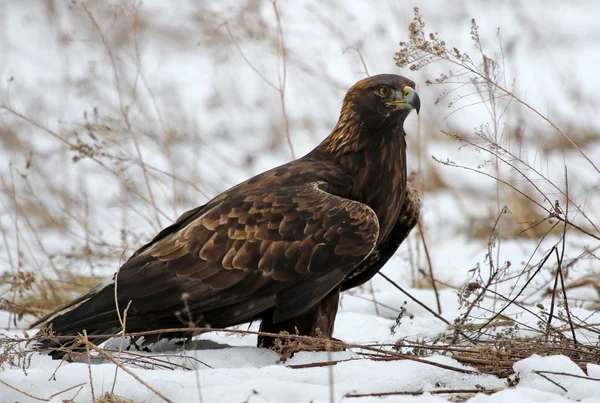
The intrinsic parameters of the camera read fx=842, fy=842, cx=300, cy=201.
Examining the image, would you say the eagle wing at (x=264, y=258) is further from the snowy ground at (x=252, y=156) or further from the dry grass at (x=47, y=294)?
the dry grass at (x=47, y=294)

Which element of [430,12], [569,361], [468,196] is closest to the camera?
[569,361]

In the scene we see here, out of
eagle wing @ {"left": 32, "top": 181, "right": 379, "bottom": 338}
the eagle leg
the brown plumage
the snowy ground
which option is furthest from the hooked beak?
the eagle leg

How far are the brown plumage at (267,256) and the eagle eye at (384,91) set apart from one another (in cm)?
2

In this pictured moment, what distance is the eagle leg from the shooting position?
4.20m

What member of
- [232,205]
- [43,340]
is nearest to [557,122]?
[232,205]

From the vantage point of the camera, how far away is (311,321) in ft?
13.8

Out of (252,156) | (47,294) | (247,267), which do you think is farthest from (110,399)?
(252,156)

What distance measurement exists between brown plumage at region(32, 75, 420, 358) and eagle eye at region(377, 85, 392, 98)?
0.06 ft

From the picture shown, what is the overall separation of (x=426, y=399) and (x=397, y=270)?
11.9 feet

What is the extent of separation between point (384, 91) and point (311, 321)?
1286mm

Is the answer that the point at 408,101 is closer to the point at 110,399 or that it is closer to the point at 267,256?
the point at 267,256

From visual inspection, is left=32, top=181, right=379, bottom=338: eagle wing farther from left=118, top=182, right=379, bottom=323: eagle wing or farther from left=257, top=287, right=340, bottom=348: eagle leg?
left=257, top=287, right=340, bottom=348: eagle leg

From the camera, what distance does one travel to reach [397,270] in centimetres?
666

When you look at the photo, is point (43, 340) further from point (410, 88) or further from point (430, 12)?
point (430, 12)
